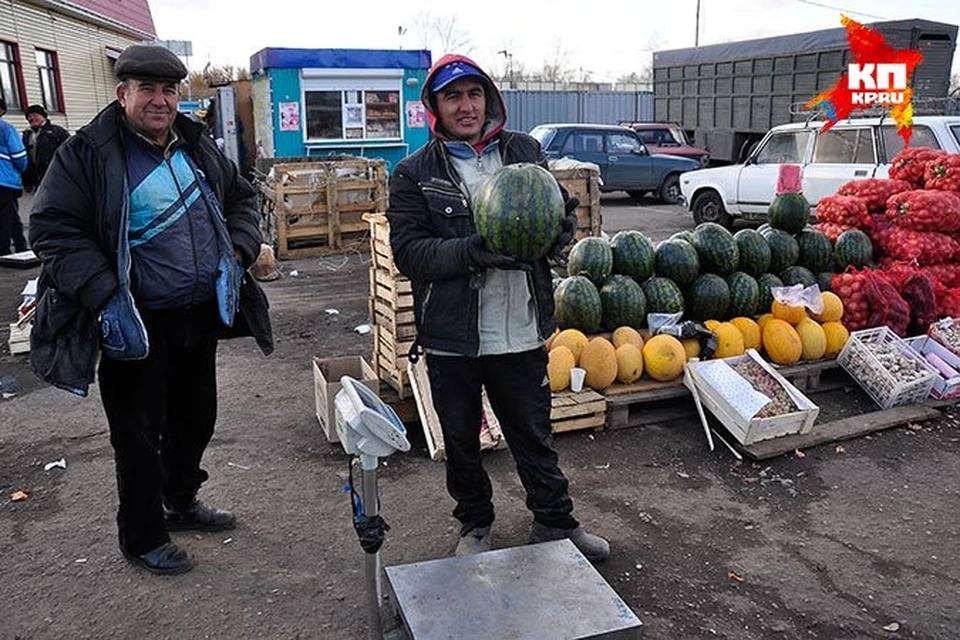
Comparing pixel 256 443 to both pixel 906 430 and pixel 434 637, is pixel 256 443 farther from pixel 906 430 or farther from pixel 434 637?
pixel 906 430

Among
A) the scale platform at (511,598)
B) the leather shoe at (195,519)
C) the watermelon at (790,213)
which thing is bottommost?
the leather shoe at (195,519)

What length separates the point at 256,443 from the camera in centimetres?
481

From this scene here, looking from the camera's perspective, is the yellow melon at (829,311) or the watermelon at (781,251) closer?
the yellow melon at (829,311)

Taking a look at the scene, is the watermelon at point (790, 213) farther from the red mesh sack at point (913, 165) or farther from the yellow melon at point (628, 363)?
the yellow melon at point (628, 363)

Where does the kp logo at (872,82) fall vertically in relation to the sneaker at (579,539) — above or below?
above

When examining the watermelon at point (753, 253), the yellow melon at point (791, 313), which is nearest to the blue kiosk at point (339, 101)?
the watermelon at point (753, 253)

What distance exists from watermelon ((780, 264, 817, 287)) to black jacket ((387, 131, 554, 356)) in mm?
3731

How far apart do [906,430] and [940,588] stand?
1.96 meters

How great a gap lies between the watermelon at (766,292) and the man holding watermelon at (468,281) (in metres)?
3.28

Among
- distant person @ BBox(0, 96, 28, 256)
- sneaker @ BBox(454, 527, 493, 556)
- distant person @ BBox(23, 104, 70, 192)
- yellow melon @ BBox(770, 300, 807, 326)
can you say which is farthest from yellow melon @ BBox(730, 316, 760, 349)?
distant person @ BBox(23, 104, 70, 192)

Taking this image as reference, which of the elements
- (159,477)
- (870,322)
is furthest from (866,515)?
(159,477)

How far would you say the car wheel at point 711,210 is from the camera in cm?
1296

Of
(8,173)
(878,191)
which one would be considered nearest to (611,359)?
(878,191)

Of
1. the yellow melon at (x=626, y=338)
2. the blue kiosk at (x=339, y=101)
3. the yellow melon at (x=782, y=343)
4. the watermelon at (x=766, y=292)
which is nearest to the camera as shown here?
the yellow melon at (x=626, y=338)
